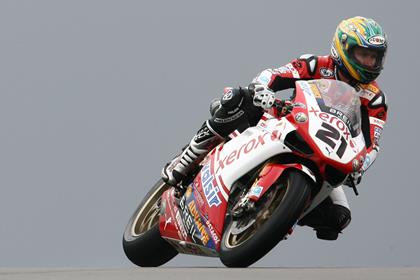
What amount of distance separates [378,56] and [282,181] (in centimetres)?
133

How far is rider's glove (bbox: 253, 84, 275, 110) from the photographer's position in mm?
7578

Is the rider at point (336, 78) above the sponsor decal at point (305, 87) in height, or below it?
below

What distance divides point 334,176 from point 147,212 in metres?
2.02

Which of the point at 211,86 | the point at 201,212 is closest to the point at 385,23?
the point at 211,86

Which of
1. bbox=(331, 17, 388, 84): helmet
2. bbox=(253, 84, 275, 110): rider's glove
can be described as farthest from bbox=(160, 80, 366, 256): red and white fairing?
bbox=(331, 17, 388, 84): helmet

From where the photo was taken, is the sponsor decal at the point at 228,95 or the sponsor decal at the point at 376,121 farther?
the sponsor decal at the point at 376,121

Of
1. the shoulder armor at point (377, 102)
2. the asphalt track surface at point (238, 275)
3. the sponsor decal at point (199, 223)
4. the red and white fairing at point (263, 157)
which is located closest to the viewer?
the asphalt track surface at point (238, 275)

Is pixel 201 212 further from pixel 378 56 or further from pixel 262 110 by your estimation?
pixel 378 56

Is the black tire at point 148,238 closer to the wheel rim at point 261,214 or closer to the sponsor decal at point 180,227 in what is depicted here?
the sponsor decal at point 180,227

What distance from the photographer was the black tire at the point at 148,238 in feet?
29.0

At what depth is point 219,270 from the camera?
656 centimetres

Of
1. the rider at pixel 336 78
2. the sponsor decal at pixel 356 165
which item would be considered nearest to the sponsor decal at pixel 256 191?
the sponsor decal at pixel 356 165

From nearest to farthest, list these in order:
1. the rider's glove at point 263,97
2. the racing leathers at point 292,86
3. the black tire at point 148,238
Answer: the rider's glove at point 263,97, the racing leathers at point 292,86, the black tire at point 148,238

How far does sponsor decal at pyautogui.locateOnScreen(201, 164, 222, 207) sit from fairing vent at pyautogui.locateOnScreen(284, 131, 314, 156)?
0.56 m
